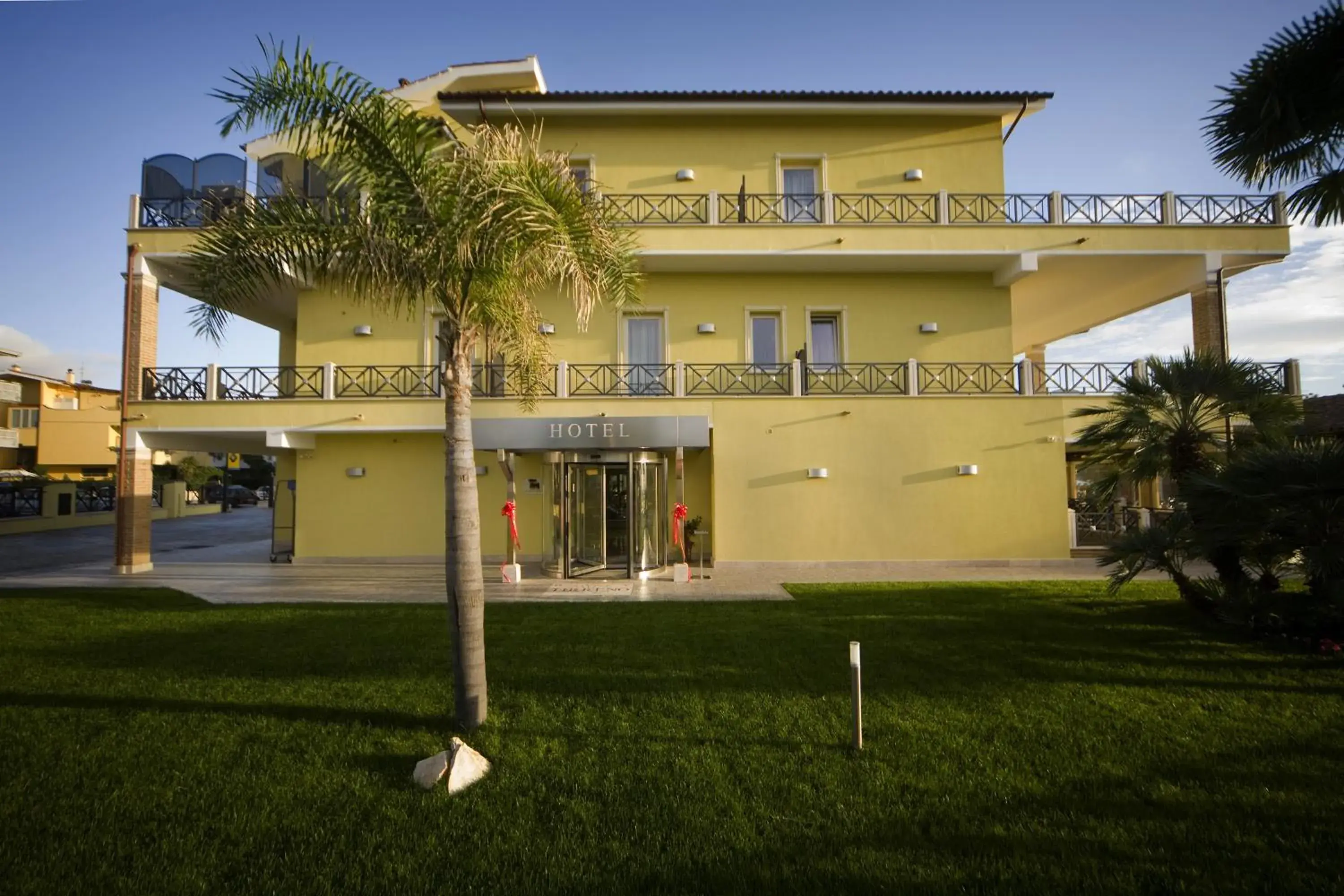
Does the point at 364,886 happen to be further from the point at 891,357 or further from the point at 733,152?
the point at 733,152

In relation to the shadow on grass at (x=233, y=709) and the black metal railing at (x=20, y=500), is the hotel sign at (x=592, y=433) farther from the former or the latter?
the black metal railing at (x=20, y=500)

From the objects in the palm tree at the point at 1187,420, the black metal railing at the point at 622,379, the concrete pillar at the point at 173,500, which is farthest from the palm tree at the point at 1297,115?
the concrete pillar at the point at 173,500

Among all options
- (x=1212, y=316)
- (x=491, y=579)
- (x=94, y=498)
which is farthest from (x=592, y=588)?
(x=94, y=498)

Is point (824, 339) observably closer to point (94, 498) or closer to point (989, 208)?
point (989, 208)

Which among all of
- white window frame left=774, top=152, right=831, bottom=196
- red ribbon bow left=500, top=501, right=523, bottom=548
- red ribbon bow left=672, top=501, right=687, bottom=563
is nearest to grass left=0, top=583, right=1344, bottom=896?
red ribbon bow left=672, top=501, right=687, bottom=563

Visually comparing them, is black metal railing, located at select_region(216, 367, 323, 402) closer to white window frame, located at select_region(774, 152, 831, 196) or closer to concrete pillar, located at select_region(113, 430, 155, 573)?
concrete pillar, located at select_region(113, 430, 155, 573)

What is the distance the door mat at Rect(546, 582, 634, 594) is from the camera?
35.9 ft

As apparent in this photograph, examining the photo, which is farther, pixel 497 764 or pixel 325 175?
pixel 325 175

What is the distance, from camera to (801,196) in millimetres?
14117

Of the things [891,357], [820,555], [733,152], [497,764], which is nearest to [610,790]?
[497,764]

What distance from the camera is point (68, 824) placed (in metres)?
3.66

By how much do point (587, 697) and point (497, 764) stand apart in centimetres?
134

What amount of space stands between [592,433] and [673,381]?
2.35 meters

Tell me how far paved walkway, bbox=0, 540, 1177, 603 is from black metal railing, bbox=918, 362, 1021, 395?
3593 mm
